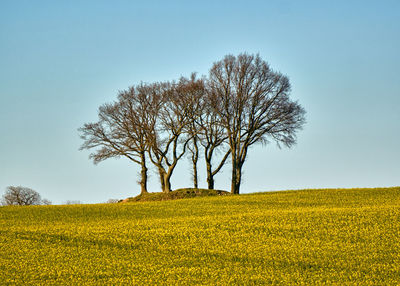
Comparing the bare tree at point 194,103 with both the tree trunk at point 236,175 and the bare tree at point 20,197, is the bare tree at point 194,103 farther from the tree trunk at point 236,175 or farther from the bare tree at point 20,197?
the bare tree at point 20,197

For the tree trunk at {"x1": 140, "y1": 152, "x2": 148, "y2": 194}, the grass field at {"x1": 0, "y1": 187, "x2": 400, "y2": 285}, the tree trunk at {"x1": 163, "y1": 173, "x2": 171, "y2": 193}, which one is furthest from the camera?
the tree trunk at {"x1": 140, "y1": 152, "x2": 148, "y2": 194}

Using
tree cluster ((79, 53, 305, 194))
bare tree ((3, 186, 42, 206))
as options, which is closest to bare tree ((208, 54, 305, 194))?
tree cluster ((79, 53, 305, 194))

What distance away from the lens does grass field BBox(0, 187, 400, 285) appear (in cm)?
1705

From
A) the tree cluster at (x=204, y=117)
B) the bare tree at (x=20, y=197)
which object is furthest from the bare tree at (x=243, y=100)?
the bare tree at (x=20, y=197)

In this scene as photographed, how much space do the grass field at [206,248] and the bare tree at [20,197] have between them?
4773 centimetres

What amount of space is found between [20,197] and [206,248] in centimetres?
6752

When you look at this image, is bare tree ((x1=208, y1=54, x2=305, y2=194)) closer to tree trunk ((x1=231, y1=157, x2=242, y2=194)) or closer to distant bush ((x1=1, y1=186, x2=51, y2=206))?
tree trunk ((x1=231, y1=157, x2=242, y2=194))

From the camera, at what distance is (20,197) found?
8206cm

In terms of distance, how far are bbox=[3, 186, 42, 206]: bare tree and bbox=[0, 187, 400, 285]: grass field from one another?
47.7 metres

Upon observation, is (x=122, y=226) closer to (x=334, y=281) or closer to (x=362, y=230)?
(x=362, y=230)

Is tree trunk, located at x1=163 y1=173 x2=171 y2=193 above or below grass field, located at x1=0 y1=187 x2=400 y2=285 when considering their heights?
above

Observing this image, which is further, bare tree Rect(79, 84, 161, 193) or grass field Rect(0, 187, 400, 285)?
bare tree Rect(79, 84, 161, 193)

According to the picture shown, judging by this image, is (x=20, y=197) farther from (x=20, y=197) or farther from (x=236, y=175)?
(x=236, y=175)

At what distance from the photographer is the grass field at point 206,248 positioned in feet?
55.9
